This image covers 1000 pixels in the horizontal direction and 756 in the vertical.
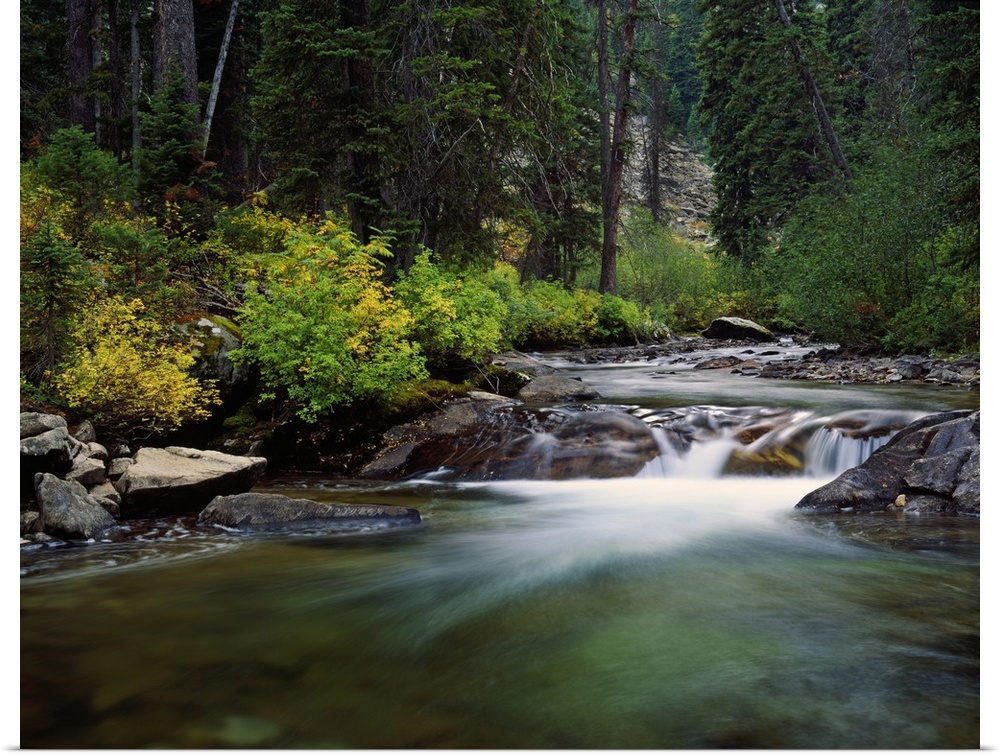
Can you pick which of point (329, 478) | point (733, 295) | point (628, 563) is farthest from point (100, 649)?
point (733, 295)

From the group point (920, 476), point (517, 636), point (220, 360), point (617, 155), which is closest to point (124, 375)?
point (220, 360)

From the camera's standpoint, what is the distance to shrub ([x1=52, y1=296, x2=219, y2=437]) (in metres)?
6.23

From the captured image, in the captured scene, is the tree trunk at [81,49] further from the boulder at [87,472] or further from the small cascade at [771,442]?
the small cascade at [771,442]

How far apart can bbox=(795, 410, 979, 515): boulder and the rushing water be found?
34 cm

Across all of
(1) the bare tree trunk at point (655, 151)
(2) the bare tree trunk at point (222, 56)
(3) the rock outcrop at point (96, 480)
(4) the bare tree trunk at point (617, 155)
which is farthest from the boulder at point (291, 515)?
(1) the bare tree trunk at point (655, 151)

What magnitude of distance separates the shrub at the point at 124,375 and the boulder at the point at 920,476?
6338mm

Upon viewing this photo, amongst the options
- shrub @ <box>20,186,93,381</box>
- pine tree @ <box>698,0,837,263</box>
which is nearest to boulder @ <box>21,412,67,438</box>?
shrub @ <box>20,186,93,381</box>

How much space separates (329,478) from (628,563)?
13.2 ft

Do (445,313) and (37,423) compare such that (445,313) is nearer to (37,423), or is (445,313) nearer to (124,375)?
(124,375)

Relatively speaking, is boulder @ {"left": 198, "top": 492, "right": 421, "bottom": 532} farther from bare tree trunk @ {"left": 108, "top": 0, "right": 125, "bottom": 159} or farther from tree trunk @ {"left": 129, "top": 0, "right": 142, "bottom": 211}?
bare tree trunk @ {"left": 108, "top": 0, "right": 125, "bottom": 159}

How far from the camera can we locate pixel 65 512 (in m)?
5.15

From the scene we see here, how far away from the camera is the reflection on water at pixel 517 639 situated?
8.68 ft

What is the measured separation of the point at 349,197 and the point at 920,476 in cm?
832
